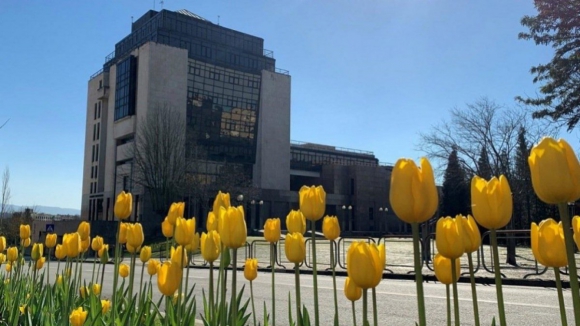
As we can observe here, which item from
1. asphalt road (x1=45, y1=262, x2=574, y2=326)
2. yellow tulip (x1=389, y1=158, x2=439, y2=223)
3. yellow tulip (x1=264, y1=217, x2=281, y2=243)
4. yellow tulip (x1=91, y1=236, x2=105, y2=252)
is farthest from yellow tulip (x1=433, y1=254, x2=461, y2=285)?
asphalt road (x1=45, y1=262, x2=574, y2=326)

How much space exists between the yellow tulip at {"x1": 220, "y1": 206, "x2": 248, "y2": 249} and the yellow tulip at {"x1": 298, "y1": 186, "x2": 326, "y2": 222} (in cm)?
60

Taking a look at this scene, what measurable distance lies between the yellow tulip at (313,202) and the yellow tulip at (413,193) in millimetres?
1055

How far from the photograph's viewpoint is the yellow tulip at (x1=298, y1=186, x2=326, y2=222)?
89.3 inches

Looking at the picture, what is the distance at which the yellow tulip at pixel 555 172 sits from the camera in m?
1.07

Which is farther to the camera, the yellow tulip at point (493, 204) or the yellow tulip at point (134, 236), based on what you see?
the yellow tulip at point (134, 236)

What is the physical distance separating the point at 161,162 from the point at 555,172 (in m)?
45.1

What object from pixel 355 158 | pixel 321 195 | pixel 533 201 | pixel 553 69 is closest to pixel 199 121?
pixel 355 158

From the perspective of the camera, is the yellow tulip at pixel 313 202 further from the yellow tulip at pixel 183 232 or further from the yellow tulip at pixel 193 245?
the yellow tulip at pixel 193 245

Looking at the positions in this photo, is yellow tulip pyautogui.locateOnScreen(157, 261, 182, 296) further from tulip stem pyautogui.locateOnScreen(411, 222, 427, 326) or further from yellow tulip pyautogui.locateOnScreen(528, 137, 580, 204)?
yellow tulip pyautogui.locateOnScreen(528, 137, 580, 204)

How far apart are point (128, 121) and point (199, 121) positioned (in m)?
7.97

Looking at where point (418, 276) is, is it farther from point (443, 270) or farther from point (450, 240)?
point (443, 270)

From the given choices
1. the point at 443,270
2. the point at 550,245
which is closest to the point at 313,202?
the point at 443,270

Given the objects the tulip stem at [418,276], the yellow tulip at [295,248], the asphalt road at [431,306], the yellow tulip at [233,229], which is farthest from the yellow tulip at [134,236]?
the asphalt road at [431,306]

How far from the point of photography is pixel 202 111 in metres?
59.8
